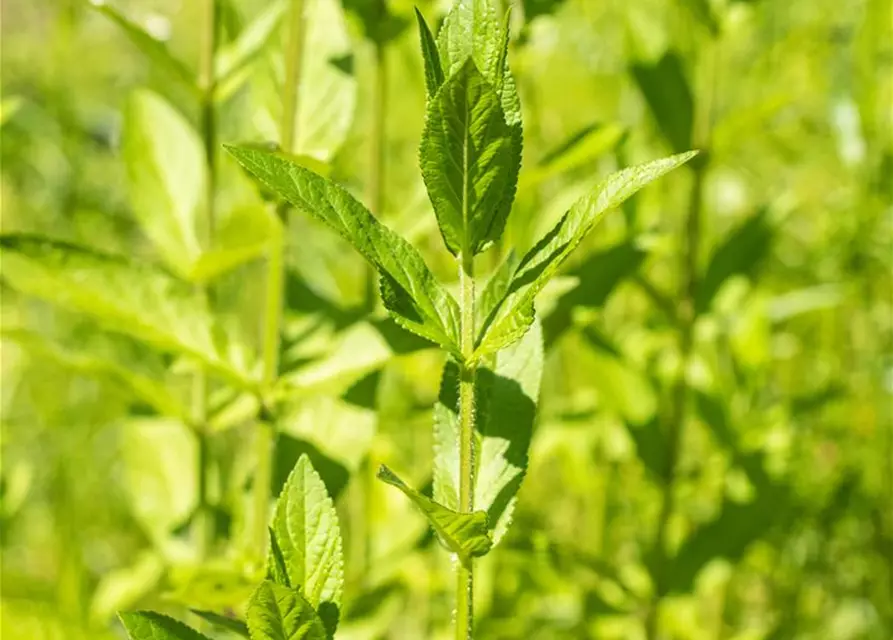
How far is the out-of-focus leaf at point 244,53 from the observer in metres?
1.20

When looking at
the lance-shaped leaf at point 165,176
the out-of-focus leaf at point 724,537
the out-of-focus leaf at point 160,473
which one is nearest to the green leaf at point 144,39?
the lance-shaped leaf at point 165,176

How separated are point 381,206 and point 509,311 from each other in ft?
2.55

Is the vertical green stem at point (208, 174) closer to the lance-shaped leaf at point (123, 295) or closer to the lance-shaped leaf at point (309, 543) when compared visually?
the lance-shaped leaf at point (123, 295)

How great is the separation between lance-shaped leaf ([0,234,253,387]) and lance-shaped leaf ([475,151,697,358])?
44cm

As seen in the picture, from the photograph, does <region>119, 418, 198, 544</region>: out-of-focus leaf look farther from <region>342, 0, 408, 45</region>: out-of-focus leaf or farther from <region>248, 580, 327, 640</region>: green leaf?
<region>248, 580, 327, 640</region>: green leaf

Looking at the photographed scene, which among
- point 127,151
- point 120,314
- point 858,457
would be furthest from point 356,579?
point 858,457

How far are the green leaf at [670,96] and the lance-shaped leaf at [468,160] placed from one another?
0.84 m

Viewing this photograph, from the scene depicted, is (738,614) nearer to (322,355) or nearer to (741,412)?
(741,412)

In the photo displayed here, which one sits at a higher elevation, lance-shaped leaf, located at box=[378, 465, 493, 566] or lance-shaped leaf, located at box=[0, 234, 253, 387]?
lance-shaped leaf, located at box=[0, 234, 253, 387]

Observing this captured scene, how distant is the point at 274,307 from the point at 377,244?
16.1 inches

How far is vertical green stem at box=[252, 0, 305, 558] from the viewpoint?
3.26 feet

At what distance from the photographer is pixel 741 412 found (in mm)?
1749

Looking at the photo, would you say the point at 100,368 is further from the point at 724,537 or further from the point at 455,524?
the point at 724,537

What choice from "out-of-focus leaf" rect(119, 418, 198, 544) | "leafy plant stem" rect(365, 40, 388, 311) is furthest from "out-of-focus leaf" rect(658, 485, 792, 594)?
"out-of-focus leaf" rect(119, 418, 198, 544)
